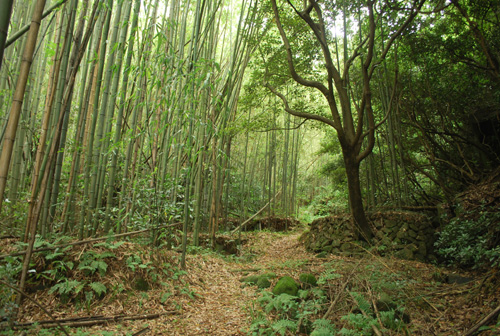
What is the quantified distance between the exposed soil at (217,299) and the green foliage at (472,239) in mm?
477

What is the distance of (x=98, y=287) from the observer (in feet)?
6.97

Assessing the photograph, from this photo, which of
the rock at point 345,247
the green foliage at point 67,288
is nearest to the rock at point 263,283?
the green foliage at point 67,288

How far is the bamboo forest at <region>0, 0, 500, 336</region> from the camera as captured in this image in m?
2.00

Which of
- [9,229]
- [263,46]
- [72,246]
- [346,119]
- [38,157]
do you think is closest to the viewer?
[38,157]

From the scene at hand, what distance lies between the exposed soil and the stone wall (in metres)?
1.14

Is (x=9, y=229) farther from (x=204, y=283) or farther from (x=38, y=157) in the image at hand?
(x=204, y=283)

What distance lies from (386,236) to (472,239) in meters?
1.40

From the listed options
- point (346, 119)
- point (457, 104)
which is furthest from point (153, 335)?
point (457, 104)

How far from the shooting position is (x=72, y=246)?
2.32 metres

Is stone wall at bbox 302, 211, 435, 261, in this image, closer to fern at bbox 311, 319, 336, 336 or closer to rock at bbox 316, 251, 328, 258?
rock at bbox 316, 251, 328, 258

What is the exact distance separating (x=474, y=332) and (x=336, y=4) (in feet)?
16.7

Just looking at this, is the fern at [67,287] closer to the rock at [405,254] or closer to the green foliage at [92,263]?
the green foliage at [92,263]

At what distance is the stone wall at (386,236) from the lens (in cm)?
464

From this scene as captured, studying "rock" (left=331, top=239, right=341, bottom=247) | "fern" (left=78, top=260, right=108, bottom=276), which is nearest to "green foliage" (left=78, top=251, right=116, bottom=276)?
"fern" (left=78, top=260, right=108, bottom=276)
